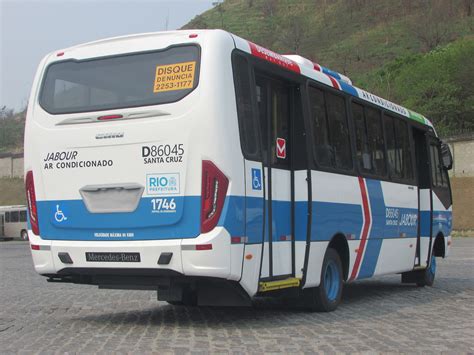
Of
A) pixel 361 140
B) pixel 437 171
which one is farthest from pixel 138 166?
pixel 437 171

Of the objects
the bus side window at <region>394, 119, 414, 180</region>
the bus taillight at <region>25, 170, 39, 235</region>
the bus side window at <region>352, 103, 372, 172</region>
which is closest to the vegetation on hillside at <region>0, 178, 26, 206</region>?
the bus side window at <region>394, 119, 414, 180</region>

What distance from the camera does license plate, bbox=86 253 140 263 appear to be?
786cm

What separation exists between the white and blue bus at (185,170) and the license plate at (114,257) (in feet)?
0.05

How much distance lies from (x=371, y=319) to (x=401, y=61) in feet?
273

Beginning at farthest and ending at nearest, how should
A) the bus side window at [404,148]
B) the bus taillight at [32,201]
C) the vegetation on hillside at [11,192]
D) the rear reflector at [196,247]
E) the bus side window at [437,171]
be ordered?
the vegetation on hillside at [11,192] → the bus side window at [437,171] → the bus side window at [404,148] → the bus taillight at [32,201] → the rear reflector at [196,247]

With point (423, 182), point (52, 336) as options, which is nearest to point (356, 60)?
point (423, 182)

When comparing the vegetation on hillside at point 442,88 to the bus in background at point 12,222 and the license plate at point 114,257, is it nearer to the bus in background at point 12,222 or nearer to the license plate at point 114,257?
the bus in background at point 12,222

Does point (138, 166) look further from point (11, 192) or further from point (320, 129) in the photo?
point (11, 192)

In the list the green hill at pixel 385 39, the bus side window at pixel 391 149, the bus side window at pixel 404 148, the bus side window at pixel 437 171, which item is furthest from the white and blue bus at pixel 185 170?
the green hill at pixel 385 39

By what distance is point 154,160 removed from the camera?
25.8ft

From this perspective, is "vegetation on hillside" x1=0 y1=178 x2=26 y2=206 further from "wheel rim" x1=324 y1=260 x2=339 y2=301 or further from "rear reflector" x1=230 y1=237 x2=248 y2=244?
"rear reflector" x1=230 y1=237 x2=248 y2=244

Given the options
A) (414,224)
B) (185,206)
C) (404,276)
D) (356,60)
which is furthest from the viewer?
(356,60)

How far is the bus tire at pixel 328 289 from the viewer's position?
968 cm

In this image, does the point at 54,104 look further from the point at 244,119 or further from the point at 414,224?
the point at 414,224
